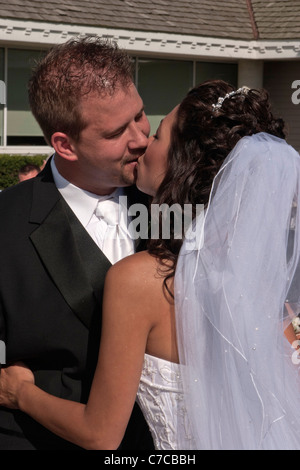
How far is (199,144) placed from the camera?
91.4 inches

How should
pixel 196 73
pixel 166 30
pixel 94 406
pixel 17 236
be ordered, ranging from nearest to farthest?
pixel 94 406 < pixel 17 236 < pixel 166 30 < pixel 196 73

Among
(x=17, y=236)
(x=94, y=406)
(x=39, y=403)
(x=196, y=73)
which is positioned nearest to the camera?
(x=94, y=406)

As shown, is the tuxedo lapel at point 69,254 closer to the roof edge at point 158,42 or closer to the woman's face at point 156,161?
the woman's face at point 156,161

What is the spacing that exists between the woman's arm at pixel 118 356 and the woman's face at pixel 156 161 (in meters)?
0.33

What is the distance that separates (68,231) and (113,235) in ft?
0.64

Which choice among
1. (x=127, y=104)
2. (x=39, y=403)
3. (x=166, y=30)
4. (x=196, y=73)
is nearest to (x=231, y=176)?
(x=127, y=104)

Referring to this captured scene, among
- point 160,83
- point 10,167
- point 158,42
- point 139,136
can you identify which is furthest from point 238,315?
point 160,83

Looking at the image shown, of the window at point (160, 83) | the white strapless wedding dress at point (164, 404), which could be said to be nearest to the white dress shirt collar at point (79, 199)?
the white strapless wedding dress at point (164, 404)

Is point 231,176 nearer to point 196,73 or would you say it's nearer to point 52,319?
point 52,319

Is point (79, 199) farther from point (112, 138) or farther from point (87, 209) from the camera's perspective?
point (112, 138)

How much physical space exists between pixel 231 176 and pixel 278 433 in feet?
2.74

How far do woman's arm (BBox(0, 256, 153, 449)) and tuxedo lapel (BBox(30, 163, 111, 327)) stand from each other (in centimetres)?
27

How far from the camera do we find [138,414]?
265 cm

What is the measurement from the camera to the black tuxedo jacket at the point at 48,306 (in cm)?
244
